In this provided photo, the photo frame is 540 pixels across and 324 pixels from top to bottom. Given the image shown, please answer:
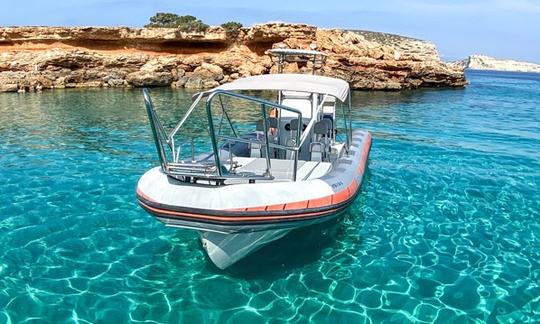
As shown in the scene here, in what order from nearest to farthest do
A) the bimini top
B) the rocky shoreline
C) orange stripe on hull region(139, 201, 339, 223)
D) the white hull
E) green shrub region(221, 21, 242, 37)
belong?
orange stripe on hull region(139, 201, 339, 223), the white hull, the bimini top, the rocky shoreline, green shrub region(221, 21, 242, 37)

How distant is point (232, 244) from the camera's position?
6238 mm

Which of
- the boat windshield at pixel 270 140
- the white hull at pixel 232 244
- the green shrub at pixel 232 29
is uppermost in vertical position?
the green shrub at pixel 232 29

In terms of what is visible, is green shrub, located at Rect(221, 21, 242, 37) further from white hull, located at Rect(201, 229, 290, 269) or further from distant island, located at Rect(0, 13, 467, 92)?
white hull, located at Rect(201, 229, 290, 269)

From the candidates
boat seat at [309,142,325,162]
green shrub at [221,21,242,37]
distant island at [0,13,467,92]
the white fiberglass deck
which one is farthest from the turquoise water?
green shrub at [221,21,242,37]

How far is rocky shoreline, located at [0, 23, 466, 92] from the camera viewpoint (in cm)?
3319

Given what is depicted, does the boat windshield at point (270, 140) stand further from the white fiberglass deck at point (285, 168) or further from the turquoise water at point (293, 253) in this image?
the turquoise water at point (293, 253)

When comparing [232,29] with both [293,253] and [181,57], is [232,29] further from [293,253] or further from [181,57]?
[293,253]

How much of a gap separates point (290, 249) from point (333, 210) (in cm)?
111

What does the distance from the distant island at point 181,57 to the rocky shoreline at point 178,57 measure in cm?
7

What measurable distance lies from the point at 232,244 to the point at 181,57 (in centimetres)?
3247

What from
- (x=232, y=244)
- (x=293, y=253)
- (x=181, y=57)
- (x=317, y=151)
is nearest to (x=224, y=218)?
(x=232, y=244)

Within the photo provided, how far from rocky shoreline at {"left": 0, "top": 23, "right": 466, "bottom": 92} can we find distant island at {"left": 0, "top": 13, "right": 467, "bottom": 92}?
0.07 metres

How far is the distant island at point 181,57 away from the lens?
3322 centimetres

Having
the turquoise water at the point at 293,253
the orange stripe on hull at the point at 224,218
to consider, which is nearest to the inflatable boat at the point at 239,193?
the orange stripe on hull at the point at 224,218
